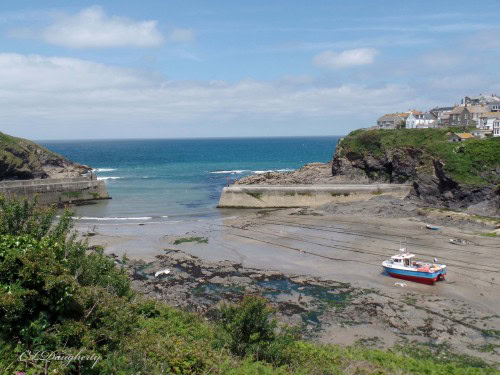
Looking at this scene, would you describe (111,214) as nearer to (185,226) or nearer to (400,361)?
(185,226)

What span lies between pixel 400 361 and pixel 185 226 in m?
29.1

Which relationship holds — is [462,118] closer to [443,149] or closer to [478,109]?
[478,109]

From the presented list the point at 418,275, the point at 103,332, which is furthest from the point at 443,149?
the point at 103,332

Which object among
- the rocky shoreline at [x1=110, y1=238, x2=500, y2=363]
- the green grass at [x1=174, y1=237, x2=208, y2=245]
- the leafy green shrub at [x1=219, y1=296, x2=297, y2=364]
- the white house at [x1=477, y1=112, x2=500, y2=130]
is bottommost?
the rocky shoreline at [x1=110, y1=238, x2=500, y2=363]

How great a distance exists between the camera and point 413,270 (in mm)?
24891

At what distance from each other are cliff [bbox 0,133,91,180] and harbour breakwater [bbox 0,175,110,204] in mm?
7882

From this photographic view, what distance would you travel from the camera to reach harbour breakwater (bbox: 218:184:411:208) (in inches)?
2041

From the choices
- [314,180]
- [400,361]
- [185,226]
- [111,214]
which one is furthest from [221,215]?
[400,361]

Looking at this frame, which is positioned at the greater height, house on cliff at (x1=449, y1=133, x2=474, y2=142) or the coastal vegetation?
house on cliff at (x1=449, y1=133, x2=474, y2=142)

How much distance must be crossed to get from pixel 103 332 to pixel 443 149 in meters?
49.8

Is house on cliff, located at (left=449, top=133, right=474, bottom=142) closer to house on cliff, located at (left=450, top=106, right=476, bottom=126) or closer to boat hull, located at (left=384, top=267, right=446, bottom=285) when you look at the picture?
house on cliff, located at (left=450, top=106, right=476, bottom=126)

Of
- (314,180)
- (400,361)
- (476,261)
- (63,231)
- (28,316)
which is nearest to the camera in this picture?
(28,316)

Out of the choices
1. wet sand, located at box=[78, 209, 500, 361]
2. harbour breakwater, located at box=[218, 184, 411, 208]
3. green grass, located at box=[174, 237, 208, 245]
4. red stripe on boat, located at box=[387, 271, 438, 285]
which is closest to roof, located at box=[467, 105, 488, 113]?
harbour breakwater, located at box=[218, 184, 411, 208]

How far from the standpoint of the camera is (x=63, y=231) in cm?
1334
